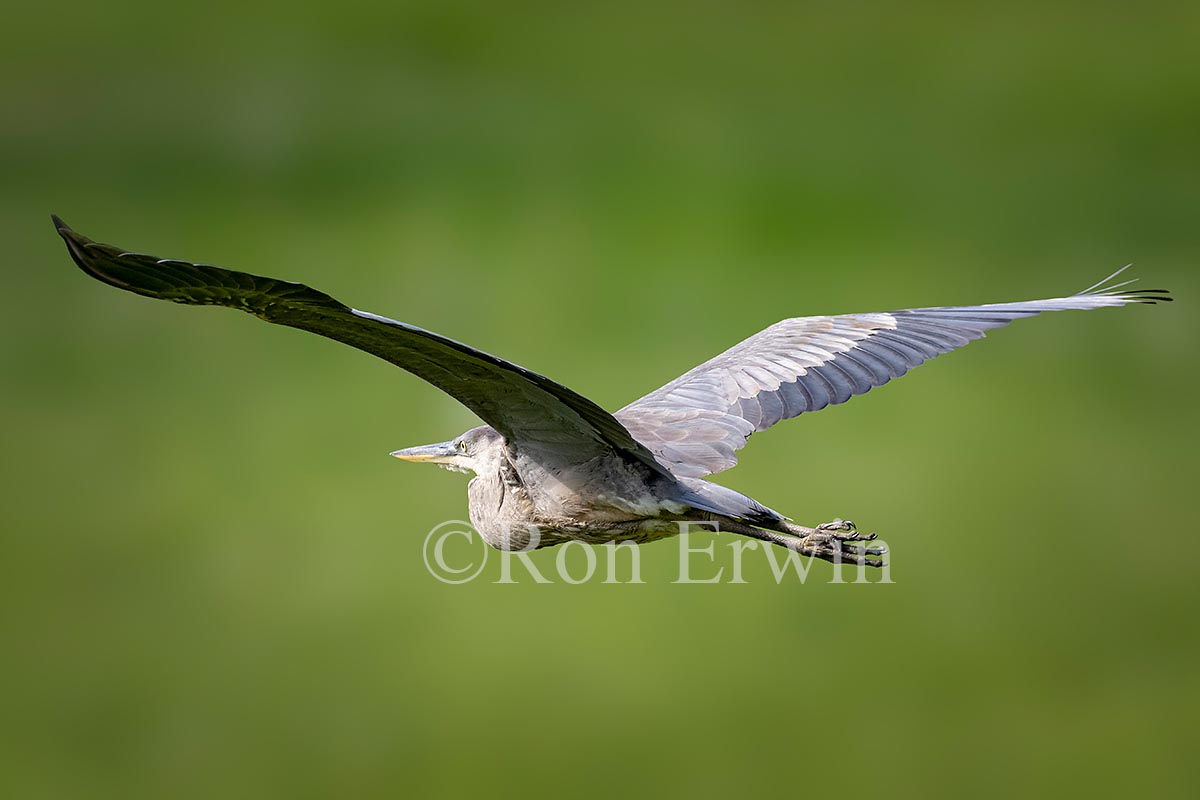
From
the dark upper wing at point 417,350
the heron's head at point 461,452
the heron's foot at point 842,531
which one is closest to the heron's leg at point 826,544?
the heron's foot at point 842,531

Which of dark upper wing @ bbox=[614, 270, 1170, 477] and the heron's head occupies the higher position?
dark upper wing @ bbox=[614, 270, 1170, 477]

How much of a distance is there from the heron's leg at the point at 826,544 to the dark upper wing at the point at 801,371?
0.14 m

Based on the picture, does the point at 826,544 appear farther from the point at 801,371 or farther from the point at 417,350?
the point at 417,350

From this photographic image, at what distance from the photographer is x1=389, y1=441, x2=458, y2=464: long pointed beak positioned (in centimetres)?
289

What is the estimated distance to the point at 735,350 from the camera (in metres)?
3.04

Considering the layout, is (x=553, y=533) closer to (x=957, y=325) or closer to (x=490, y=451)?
(x=490, y=451)

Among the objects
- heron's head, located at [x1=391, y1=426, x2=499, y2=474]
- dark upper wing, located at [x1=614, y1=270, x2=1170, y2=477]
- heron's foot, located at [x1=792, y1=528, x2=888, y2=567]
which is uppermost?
Result: dark upper wing, located at [x1=614, y1=270, x2=1170, y2=477]

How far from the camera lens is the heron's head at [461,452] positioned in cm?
268

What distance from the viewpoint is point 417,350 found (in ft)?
6.42

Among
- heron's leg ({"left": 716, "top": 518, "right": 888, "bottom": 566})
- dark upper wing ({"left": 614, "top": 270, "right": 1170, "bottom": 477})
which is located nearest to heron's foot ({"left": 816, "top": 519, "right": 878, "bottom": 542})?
heron's leg ({"left": 716, "top": 518, "right": 888, "bottom": 566})

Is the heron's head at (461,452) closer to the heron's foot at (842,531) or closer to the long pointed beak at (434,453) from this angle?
the long pointed beak at (434,453)

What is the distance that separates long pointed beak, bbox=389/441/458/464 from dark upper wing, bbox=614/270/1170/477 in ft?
1.38

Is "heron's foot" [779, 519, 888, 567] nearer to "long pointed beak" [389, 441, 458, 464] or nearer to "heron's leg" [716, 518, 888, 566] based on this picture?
"heron's leg" [716, 518, 888, 566]

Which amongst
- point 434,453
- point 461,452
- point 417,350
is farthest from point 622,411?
point 417,350
